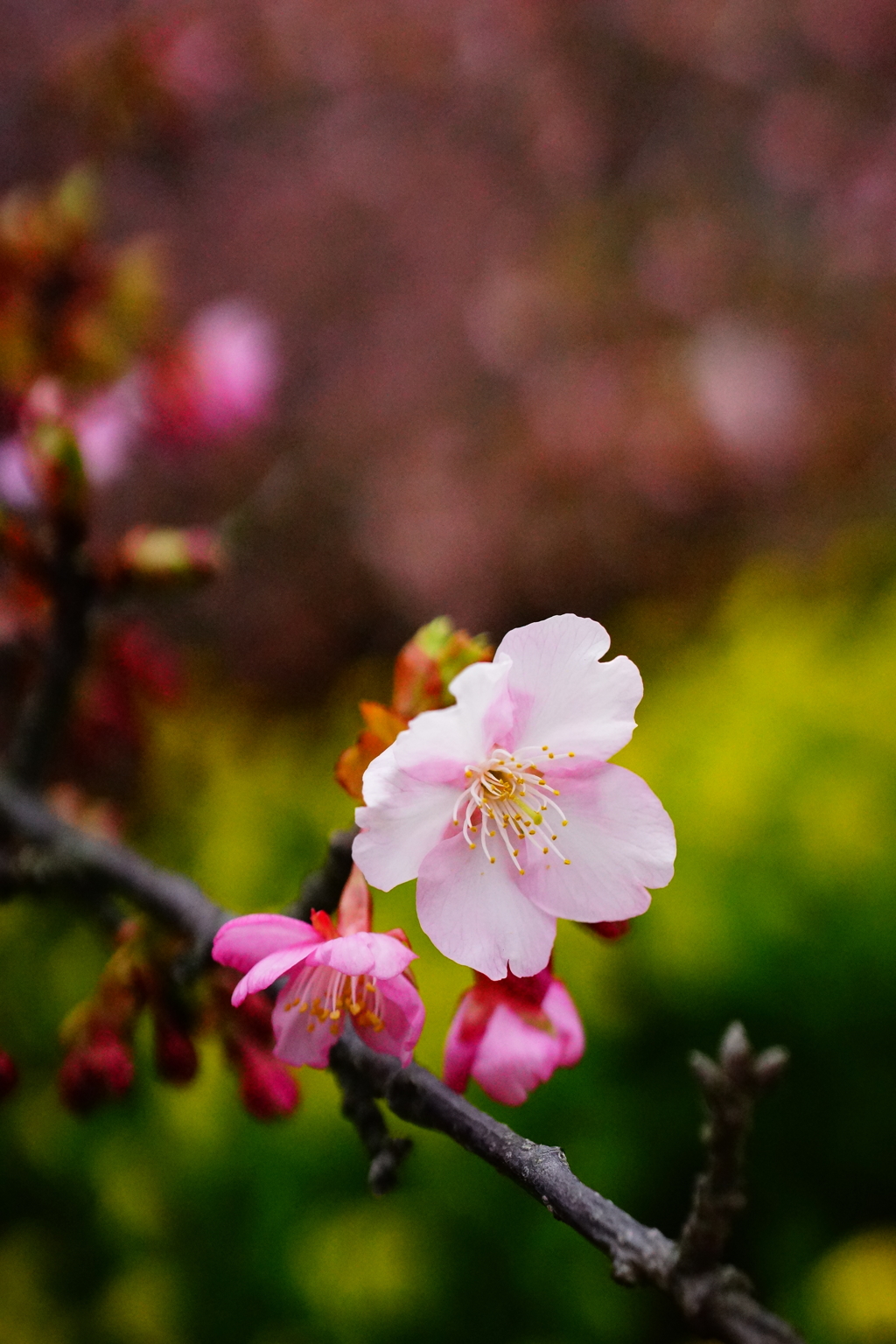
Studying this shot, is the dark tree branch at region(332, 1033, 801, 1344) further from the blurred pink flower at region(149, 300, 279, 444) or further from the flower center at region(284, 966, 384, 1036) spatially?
the blurred pink flower at region(149, 300, 279, 444)

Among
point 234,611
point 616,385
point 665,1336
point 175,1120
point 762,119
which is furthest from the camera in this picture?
point 234,611

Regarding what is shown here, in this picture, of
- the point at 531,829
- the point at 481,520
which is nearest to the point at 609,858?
the point at 531,829

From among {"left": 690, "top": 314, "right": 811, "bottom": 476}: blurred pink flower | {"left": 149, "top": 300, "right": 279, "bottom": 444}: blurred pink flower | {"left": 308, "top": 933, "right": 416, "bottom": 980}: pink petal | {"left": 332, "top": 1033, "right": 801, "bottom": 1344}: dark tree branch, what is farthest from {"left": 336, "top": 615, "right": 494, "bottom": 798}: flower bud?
{"left": 690, "top": 314, "right": 811, "bottom": 476}: blurred pink flower

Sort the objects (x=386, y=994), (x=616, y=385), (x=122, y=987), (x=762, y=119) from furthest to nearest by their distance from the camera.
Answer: (x=762, y=119), (x=616, y=385), (x=122, y=987), (x=386, y=994)

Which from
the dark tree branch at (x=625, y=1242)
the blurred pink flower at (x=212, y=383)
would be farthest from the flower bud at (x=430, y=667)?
the blurred pink flower at (x=212, y=383)

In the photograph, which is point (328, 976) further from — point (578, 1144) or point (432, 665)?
point (578, 1144)

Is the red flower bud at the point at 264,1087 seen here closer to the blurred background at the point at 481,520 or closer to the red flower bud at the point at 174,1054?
the red flower bud at the point at 174,1054

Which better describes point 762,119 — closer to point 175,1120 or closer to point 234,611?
point 234,611

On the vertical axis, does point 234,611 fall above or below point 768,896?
above

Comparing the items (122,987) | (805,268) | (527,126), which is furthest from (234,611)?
(122,987)
